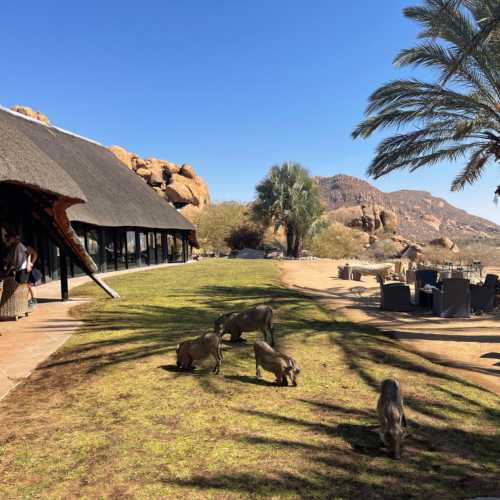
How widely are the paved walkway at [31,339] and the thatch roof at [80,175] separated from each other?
2795mm

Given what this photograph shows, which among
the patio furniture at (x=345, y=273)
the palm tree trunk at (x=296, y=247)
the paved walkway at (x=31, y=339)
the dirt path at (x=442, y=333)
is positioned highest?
the palm tree trunk at (x=296, y=247)

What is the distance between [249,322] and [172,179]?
52.1 meters

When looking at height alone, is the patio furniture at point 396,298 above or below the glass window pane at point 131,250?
below

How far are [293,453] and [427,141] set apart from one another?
11.2 metres

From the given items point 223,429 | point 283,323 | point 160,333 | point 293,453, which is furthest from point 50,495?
point 283,323

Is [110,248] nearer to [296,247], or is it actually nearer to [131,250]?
[131,250]

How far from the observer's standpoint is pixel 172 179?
2206 inches

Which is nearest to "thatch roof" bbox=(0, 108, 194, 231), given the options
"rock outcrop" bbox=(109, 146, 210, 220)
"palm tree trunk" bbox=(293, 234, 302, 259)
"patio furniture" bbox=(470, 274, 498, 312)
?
"patio furniture" bbox=(470, 274, 498, 312)

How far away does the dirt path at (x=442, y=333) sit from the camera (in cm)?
623

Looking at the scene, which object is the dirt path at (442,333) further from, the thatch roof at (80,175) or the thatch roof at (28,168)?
the thatch roof at (80,175)

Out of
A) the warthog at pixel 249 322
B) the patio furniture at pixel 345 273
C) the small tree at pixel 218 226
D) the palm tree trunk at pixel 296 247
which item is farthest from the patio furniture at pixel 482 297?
the small tree at pixel 218 226

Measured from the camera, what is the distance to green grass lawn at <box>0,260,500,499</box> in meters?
2.86

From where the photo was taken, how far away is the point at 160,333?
6965 mm

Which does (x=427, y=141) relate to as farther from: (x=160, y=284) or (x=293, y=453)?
(x=293, y=453)
